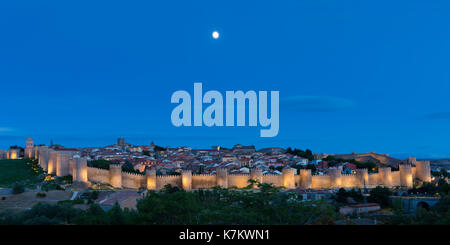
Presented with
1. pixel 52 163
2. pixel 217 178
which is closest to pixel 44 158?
pixel 52 163

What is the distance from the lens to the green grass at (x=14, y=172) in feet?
98.0

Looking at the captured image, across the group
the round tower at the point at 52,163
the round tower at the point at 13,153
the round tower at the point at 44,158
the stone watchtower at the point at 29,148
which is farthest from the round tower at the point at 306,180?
the round tower at the point at 13,153

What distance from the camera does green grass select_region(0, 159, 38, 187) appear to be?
29859 millimetres

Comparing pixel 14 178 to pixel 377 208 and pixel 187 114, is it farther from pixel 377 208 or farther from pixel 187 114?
pixel 377 208

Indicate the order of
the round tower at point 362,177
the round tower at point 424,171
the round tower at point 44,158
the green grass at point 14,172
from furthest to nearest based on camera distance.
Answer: the round tower at point 44,158
the round tower at point 424,171
the green grass at point 14,172
the round tower at point 362,177

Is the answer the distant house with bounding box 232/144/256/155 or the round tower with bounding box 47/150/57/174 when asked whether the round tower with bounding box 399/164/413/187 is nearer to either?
the round tower with bounding box 47/150/57/174

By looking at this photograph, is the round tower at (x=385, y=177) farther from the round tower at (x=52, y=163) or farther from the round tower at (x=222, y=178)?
the round tower at (x=52, y=163)

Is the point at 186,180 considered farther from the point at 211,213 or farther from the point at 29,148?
the point at 29,148

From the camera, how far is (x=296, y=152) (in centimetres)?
5062

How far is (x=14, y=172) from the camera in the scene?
112ft

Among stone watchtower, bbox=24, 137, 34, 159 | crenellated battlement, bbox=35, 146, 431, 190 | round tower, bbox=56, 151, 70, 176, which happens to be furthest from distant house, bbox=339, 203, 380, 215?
stone watchtower, bbox=24, 137, 34, 159
